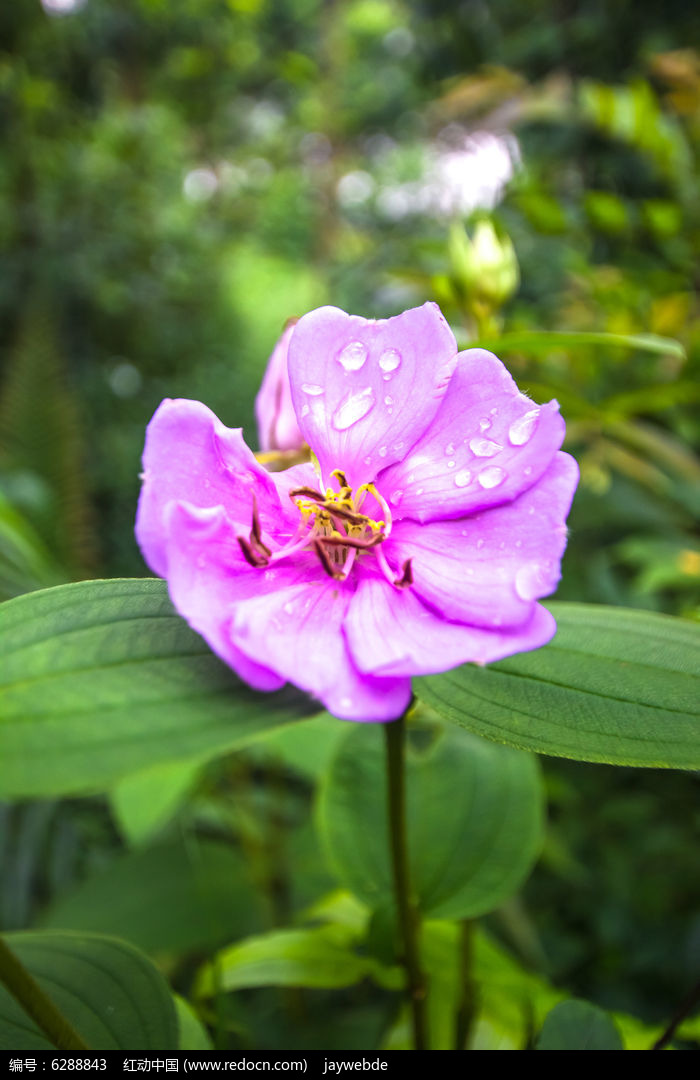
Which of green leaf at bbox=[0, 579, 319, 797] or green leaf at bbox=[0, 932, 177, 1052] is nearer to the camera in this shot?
green leaf at bbox=[0, 579, 319, 797]

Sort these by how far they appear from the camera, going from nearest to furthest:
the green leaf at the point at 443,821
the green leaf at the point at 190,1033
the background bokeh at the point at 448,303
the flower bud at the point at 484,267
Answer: the green leaf at the point at 190,1033, the green leaf at the point at 443,821, the flower bud at the point at 484,267, the background bokeh at the point at 448,303

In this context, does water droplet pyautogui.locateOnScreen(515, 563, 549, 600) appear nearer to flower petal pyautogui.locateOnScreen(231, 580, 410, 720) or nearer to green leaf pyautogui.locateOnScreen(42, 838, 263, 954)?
flower petal pyautogui.locateOnScreen(231, 580, 410, 720)

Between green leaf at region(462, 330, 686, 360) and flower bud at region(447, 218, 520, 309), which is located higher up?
flower bud at region(447, 218, 520, 309)

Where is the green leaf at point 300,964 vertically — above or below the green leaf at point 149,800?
below

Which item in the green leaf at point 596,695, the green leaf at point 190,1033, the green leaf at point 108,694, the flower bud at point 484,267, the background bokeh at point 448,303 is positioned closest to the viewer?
the green leaf at point 108,694

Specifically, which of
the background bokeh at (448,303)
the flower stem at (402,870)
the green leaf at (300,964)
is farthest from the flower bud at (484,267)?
the green leaf at (300,964)

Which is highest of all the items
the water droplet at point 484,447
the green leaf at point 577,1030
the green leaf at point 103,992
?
the water droplet at point 484,447

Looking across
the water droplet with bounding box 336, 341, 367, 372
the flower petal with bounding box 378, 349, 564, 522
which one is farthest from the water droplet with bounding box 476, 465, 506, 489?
the water droplet with bounding box 336, 341, 367, 372

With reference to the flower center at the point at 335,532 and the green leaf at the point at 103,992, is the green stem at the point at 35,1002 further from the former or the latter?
the flower center at the point at 335,532
